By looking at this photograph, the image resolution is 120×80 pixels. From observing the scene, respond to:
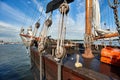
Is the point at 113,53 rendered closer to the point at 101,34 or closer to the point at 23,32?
the point at 101,34

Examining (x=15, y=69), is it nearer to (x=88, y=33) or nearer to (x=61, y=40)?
(x=88, y=33)

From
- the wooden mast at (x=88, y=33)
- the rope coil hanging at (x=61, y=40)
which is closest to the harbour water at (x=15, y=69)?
the wooden mast at (x=88, y=33)

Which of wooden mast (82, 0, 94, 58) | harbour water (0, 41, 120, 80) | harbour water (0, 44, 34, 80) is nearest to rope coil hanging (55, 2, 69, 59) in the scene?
wooden mast (82, 0, 94, 58)

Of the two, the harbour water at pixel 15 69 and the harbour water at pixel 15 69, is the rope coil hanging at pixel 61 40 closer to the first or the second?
the harbour water at pixel 15 69

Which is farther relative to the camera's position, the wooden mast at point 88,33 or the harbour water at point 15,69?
the harbour water at point 15,69

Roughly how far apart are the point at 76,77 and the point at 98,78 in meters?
1.07

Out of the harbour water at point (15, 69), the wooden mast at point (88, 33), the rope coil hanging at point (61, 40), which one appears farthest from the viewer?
the harbour water at point (15, 69)

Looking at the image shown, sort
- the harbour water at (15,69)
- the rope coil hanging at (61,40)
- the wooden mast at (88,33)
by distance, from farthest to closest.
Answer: the harbour water at (15,69) < the wooden mast at (88,33) < the rope coil hanging at (61,40)

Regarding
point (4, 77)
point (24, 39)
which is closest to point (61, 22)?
point (4, 77)

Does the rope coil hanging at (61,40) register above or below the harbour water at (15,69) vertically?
above

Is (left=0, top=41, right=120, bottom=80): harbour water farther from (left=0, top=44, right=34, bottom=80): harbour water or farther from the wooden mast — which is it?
the wooden mast

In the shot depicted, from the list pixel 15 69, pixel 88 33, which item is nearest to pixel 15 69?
pixel 15 69

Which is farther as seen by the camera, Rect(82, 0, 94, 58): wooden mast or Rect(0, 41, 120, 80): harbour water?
Rect(0, 41, 120, 80): harbour water

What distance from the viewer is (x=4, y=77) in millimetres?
14344
